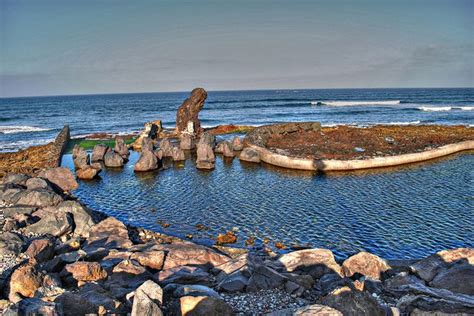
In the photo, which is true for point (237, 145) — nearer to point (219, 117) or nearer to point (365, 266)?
point (365, 266)

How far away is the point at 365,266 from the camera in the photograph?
14484 mm

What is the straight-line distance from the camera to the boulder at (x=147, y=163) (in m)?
35.4

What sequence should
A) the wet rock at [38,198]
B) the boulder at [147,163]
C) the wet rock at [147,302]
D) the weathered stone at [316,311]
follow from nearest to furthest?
the wet rock at [147,302]
the weathered stone at [316,311]
the wet rock at [38,198]
the boulder at [147,163]

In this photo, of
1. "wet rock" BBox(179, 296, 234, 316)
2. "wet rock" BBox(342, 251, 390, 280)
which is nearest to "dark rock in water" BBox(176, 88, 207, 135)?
"wet rock" BBox(342, 251, 390, 280)

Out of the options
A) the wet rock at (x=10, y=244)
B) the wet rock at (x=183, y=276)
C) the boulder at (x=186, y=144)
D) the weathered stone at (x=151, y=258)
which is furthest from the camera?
the boulder at (x=186, y=144)

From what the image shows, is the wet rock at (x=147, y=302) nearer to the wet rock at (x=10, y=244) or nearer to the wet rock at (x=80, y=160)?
the wet rock at (x=10, y=244)

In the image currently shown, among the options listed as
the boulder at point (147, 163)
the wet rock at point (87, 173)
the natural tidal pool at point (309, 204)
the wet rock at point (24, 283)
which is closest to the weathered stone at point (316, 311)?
the wet rock at point (24, 283)

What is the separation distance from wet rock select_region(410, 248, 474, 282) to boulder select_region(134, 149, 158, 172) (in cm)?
2621

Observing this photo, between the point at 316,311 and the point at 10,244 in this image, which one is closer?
the point at 316,311

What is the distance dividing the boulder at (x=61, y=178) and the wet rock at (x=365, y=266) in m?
23.2

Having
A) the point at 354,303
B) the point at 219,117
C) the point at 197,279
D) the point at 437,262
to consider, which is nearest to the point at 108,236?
the point at 197,279

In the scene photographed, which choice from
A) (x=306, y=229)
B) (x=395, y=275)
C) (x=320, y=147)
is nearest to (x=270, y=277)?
(x=395, y=275)

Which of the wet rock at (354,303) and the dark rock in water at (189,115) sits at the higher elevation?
the dark rock in water at (189,115)

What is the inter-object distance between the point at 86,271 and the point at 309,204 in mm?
15336
